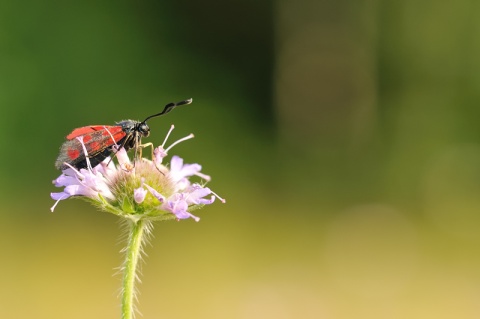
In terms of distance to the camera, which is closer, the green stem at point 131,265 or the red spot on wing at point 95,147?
the green stem at point 131,265

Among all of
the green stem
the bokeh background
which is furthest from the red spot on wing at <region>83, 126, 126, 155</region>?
the bokeh background

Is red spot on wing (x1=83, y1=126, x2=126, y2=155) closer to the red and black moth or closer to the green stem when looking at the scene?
the red and black moth

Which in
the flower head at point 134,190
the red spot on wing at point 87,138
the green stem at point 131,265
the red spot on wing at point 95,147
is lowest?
the green stem at point 131,265

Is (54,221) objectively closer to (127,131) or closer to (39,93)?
(39,93)


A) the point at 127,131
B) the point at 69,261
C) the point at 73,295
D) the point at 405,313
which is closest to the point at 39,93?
the point at 69,261

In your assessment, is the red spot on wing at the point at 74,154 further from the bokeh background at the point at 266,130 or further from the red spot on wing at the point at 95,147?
the bokeh background at the point at 266,130

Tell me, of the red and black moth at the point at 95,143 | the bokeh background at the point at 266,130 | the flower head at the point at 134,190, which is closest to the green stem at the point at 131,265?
the flower head at the point at 134,190

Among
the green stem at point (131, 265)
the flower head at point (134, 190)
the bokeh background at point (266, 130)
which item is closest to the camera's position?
the green stem at point (131, 265)

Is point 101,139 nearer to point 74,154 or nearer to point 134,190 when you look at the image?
point 74,154
